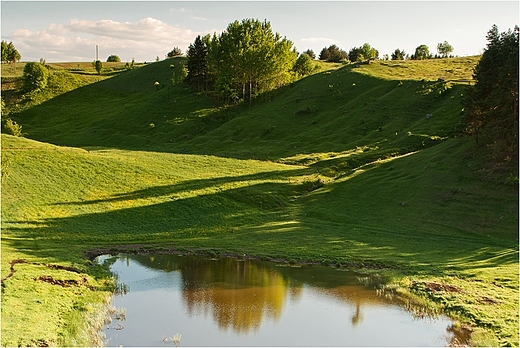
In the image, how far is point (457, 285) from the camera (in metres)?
28.6

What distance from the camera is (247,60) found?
95.3 metres

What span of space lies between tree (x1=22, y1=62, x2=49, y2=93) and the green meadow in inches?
1601

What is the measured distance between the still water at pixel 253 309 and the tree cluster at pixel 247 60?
68.4m

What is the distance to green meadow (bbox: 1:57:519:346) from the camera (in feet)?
86.2

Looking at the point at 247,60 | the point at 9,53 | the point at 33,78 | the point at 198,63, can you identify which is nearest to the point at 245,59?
the point at 247,60

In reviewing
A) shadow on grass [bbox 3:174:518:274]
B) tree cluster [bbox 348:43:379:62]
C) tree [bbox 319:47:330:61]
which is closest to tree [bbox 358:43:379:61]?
tree cluster [bbox 348:43:379:62]

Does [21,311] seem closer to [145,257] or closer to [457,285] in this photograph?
[145,257]

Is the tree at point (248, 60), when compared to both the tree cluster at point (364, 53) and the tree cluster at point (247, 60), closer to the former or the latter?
the tree cluster at point (247, 60)

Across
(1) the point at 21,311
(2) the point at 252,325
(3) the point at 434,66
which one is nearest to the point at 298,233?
(2) the point at 252,325

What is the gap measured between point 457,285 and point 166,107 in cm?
8301

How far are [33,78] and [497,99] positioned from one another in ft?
362

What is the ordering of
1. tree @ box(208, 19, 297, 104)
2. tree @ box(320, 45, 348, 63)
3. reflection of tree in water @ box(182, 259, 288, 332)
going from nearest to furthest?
reflection of tree in water @ box(182, 259, 288, 332), tree @ box(208, 19, 297, 104), tree @ box(320, 45, 348, 63)

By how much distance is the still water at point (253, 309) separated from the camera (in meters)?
22.3

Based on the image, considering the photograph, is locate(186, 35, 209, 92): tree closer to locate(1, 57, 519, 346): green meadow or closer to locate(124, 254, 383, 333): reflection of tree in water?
locate(1, 57, 519, 346): green meadow
